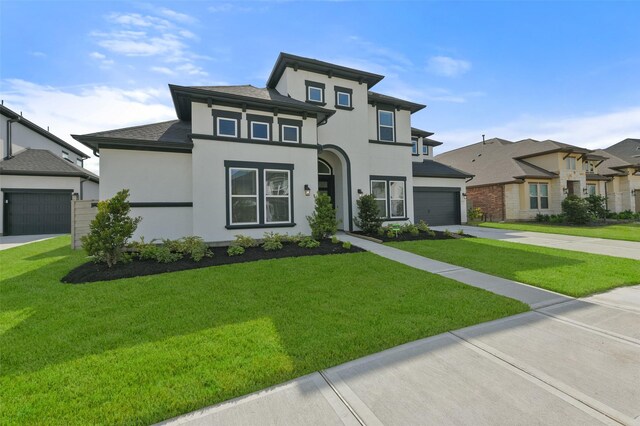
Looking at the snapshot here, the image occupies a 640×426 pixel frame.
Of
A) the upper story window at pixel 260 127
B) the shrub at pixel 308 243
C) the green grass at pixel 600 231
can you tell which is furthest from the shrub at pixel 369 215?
the green grass at pixel 600 231

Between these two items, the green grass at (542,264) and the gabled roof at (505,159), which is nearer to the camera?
the green grass at (542,264)

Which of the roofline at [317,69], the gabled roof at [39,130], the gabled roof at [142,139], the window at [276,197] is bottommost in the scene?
the window at [276,197]

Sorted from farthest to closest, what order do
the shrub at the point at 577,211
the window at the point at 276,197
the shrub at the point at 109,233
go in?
1. the shrub at the point at 577,211
2. the window at the point at 276,197
3. the shrub at the point at 109,233

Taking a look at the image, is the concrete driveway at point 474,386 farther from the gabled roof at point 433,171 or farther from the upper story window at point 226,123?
the gabled roof at point 433,171

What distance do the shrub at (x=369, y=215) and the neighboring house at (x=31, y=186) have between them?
14759mm

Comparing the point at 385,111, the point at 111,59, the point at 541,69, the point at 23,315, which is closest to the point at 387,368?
the point at 23,315

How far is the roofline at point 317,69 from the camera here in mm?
11250

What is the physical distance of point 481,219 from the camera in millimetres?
20906

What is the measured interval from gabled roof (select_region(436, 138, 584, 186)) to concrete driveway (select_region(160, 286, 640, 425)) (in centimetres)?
1975

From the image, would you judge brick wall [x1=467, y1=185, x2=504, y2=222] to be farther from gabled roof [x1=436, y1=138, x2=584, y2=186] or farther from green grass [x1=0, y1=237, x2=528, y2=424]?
green grass [x1=0, y1=237, x2=528, y2=424]

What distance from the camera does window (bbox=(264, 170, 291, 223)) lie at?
9695 millimetres

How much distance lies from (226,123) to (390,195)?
26.5ft

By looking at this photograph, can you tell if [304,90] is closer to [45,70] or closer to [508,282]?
[45,70]

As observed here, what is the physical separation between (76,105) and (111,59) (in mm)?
2615
